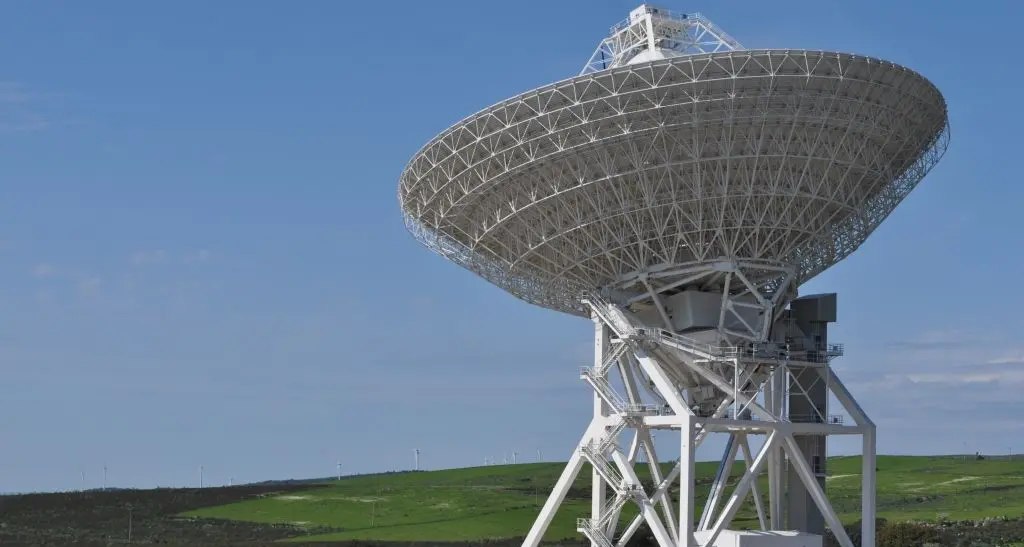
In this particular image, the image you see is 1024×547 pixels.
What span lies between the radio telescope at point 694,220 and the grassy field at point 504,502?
35.3 m

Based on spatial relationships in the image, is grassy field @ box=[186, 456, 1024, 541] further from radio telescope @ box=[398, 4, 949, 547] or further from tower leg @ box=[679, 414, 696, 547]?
tower leg @ box=[679, 414, 696, 547]

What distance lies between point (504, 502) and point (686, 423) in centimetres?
7095

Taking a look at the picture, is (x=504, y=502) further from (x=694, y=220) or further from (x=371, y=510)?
(x=694, y=220)

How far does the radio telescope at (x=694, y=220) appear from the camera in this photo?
38531 millimetres

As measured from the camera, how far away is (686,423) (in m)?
40.6

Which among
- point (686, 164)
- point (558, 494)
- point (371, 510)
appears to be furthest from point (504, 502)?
point (686, 164)

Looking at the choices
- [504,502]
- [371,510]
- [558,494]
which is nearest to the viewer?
[558,494]

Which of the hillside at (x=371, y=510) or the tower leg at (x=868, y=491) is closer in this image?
the tower leg at (x=868, y=491)

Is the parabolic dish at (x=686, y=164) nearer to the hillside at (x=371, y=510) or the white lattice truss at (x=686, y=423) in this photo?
the white lattice truss at (x=686, y=423)

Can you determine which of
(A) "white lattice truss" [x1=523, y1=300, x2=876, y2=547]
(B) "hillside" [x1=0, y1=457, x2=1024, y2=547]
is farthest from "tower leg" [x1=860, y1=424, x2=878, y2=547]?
(B) "hillside" [x1=0, y1=457, x2=1024, y2=547]

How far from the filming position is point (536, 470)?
161375mm

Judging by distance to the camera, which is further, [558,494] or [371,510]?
[371,510]

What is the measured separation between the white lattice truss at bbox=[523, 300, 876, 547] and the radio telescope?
77 mm

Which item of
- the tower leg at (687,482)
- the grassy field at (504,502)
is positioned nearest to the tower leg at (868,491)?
the tower leg at (687,482)
